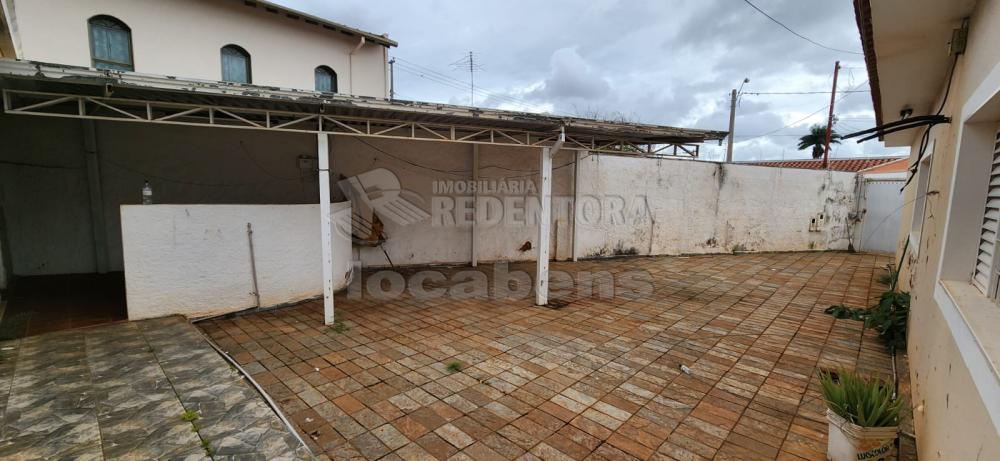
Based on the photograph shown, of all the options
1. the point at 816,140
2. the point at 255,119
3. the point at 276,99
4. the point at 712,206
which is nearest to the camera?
the point at 276,99

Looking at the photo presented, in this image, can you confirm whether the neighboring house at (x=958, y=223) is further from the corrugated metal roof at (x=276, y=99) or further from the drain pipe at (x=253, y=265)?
the drain pipe at (x=253, y=265)

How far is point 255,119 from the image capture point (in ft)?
18.1

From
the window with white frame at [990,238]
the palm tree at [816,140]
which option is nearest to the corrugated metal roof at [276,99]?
the window with white frame at [990,238]

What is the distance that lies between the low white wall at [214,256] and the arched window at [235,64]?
502 centimetres

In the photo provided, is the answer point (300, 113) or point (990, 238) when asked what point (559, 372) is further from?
point (300, 113)

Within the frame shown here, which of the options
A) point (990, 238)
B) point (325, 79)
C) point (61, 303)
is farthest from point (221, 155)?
point (990, 238)

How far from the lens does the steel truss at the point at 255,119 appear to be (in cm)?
379

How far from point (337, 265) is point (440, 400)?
371 centimetres

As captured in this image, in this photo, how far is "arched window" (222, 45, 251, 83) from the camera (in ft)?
27.1

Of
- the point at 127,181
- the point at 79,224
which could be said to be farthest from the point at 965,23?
the point at 79,224

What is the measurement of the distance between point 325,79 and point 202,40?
2451 mm

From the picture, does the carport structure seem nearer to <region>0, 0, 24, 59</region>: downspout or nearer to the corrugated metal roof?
the corrugated metal roof

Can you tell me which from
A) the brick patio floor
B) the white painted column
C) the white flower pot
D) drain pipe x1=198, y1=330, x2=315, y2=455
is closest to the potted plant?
the white flower pot

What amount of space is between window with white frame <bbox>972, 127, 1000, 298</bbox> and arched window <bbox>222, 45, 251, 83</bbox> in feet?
35.2
